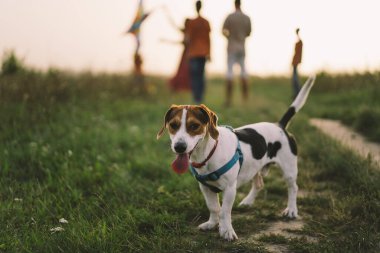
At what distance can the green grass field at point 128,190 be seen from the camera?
3.69 metres

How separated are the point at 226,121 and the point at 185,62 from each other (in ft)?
15.4

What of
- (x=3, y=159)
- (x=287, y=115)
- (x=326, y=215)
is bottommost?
(x=326, y=215)

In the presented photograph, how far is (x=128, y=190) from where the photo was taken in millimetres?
5121

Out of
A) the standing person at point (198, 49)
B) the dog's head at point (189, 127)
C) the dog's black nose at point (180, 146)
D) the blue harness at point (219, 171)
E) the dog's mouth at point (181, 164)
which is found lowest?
the blue harness at point (219, 171)

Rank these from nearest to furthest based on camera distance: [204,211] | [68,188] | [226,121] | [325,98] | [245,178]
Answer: [245,178], [204,211], [68,188], [226,121], [325,98]

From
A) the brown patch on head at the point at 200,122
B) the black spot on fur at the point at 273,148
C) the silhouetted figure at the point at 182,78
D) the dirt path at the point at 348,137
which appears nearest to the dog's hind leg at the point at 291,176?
Answer: the black spot on fur at the point at 273,148

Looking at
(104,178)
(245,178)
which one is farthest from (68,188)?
(245,178)

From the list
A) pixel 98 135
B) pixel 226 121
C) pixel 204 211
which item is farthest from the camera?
pixel 226 121

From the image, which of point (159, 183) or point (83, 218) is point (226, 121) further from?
point (83, 218)

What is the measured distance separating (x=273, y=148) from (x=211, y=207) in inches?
35.8

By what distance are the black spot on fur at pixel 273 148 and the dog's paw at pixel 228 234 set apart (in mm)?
957

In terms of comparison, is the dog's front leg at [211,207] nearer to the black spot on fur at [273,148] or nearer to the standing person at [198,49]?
the black spot on fur at [273,148]

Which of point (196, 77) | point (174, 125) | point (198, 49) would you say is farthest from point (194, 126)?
point (196, 77)

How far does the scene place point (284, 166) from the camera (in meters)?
4.52
